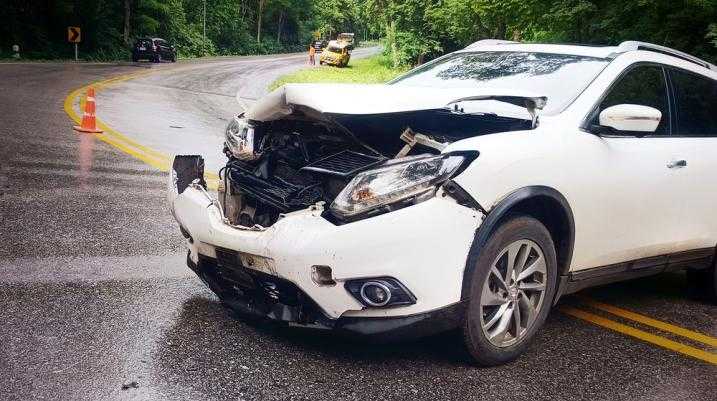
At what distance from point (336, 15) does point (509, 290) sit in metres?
104

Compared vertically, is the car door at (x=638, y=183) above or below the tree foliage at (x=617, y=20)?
below

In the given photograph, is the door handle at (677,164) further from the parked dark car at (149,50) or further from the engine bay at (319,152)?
the parked dark car at (149,50)

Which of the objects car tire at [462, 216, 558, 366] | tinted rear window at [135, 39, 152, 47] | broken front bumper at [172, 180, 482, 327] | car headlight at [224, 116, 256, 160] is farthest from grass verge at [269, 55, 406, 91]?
broken front bumper at [172, 180, 482, 327]

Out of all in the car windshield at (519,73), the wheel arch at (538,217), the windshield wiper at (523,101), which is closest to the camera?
the wheel arch at (538,217)

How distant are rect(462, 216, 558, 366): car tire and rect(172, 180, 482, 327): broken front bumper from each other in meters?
0.16

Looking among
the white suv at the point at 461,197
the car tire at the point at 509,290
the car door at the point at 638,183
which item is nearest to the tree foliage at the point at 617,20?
the car door at the point at 638,183

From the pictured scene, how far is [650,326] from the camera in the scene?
15.2 feet

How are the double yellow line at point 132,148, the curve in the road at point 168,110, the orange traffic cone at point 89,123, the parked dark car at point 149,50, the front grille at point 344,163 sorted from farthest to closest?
the parked dark car at point 149,50 → the orange traffic cone at point 89,123 → the curve in the road at point 168,110 → the double yellow line at point 132,148 → the front grille at point 344,163

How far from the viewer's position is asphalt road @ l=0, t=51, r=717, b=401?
3.31 metres

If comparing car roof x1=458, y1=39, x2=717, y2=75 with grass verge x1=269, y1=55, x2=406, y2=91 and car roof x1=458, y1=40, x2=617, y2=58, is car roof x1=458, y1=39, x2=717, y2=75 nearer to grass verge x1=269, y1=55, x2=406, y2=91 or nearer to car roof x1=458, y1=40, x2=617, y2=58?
car roof x1=458, y1=40, x2=617, y2=58

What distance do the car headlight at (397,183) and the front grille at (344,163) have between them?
0.16 meters

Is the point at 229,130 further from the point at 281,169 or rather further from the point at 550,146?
the point at 550,146

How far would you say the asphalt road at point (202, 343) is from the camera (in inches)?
130

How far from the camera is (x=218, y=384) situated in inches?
129
